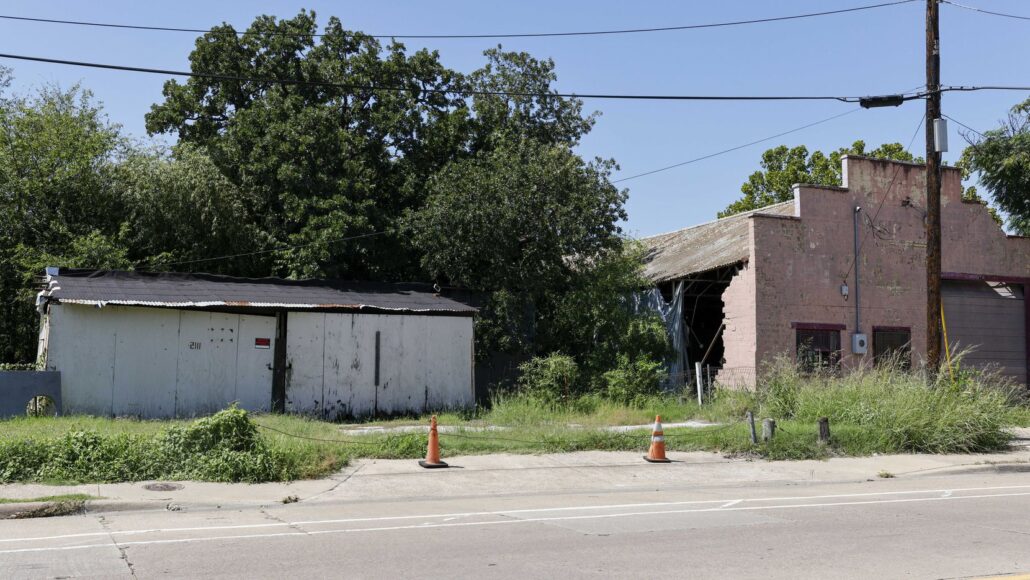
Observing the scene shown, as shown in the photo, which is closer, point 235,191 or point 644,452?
point 644,452

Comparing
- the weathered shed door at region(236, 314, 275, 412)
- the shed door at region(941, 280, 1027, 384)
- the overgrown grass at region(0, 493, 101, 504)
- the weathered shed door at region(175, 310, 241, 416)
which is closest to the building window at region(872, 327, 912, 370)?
the shed door at region(941, 280, 1027, 384)

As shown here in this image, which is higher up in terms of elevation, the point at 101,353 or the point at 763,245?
the point at 763,245

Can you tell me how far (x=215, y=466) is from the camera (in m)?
12.3

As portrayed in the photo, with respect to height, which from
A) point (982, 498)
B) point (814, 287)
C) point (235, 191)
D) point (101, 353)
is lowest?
point (982, 498)

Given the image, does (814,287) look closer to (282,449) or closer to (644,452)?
(644,452)

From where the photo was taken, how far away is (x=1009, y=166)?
1099 inches

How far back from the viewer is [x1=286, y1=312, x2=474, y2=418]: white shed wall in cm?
2052

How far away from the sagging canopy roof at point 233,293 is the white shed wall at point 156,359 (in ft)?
1.34

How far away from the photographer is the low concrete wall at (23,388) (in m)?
17.1

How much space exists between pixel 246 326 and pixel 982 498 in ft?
50.0

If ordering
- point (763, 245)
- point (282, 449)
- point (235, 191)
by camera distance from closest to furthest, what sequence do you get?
point (282, 449)
point (763, 245)
point (235, 191)

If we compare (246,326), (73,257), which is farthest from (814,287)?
(73,257)

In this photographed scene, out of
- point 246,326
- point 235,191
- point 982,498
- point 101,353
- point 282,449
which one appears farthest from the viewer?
point 235,191

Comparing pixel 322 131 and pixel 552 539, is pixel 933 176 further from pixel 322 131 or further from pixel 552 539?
pixel 322 131
